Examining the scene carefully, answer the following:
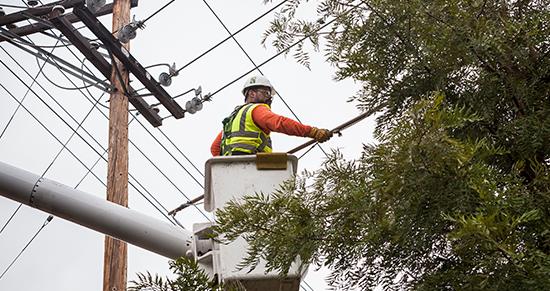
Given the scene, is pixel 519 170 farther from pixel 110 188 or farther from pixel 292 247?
pixel 110 188

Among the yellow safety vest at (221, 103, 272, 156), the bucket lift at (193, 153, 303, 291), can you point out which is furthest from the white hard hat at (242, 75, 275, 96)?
the bucket lift at (193, 153, 303, 291)

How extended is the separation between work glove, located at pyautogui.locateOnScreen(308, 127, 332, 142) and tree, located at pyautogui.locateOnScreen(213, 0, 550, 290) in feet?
10.0

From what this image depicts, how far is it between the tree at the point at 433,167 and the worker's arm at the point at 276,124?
118 inches

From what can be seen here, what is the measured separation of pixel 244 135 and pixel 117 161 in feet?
9.66

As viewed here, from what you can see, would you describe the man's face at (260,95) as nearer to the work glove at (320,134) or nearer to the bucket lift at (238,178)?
the work glove at (320,134)

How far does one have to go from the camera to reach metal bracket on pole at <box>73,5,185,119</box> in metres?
9.84

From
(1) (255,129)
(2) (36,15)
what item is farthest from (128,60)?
(1) (255,129)

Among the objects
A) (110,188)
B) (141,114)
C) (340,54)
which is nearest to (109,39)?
(141,114)

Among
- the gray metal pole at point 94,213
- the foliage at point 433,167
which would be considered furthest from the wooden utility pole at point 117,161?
the foliage at point 433,167

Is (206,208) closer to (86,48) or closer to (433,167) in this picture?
(433,167)

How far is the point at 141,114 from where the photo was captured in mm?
10555

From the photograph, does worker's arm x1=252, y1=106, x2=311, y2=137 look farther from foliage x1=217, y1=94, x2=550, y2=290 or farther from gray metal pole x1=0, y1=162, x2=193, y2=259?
foliage x1=217, y1=94, x2=550, y2=290

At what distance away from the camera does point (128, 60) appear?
1012cm

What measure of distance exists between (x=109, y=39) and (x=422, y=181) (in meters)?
7.86
